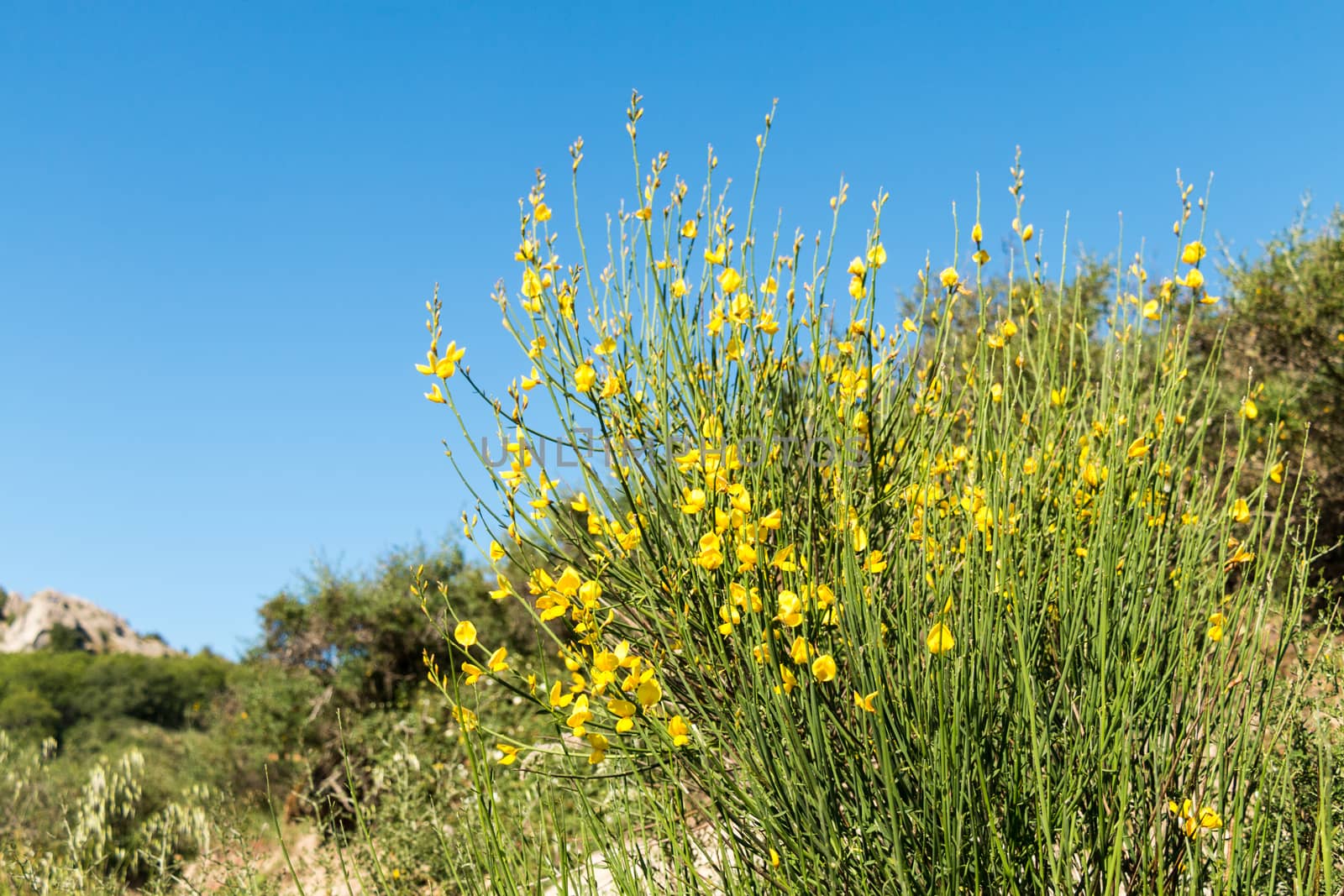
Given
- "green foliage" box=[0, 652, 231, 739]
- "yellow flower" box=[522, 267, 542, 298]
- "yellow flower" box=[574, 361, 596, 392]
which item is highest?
"green foliage" box=[0, 652, 231, 739]

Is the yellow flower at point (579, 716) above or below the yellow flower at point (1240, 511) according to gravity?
below

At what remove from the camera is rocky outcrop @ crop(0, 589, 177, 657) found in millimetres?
34531

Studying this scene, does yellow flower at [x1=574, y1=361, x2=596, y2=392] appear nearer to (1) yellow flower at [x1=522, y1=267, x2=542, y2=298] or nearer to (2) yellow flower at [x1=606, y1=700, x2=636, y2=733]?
(1) yellow flower at [x1=522, y1=267, x2=542, y2=298]

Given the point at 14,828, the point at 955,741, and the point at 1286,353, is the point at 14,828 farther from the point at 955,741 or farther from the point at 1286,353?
the point at 1286,353

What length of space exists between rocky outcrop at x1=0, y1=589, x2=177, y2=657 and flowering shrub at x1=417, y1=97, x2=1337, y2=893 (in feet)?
120

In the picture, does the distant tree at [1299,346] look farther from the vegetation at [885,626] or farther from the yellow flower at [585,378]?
the yellow flower at [585,378]

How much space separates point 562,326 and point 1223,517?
1.93 metres

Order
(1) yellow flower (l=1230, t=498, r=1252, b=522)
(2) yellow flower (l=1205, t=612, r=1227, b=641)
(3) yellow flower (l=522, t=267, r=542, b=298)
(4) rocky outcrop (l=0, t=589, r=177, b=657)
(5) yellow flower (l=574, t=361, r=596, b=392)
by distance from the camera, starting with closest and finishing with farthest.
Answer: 1. (2) yellow flower (l=1205, t=612, r=1227, b=641)
2. (5) yellow flower (l=574, t=361, r=596, b=392)
3. (3) yellow flower (l=522, t=267, r=542, b=298)
4. (1) yellow flower (l=1230, t=498, r=1252, b=522)
5. (4) rocky outcrop (l=0, t=589, r=177, b=657)

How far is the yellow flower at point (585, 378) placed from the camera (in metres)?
2.43

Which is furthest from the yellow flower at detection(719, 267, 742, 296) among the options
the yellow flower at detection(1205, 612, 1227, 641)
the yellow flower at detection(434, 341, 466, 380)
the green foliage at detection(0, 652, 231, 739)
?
the green foliage at detection(0, 652, 231, 739)

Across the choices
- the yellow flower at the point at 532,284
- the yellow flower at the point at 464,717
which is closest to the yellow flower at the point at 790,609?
the yellow flower at the point at 464,717

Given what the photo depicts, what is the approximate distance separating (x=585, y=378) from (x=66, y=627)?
4016 cm

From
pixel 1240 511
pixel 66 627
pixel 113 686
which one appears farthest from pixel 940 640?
pixel 66 627

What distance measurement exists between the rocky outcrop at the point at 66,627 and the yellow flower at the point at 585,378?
3675cm
